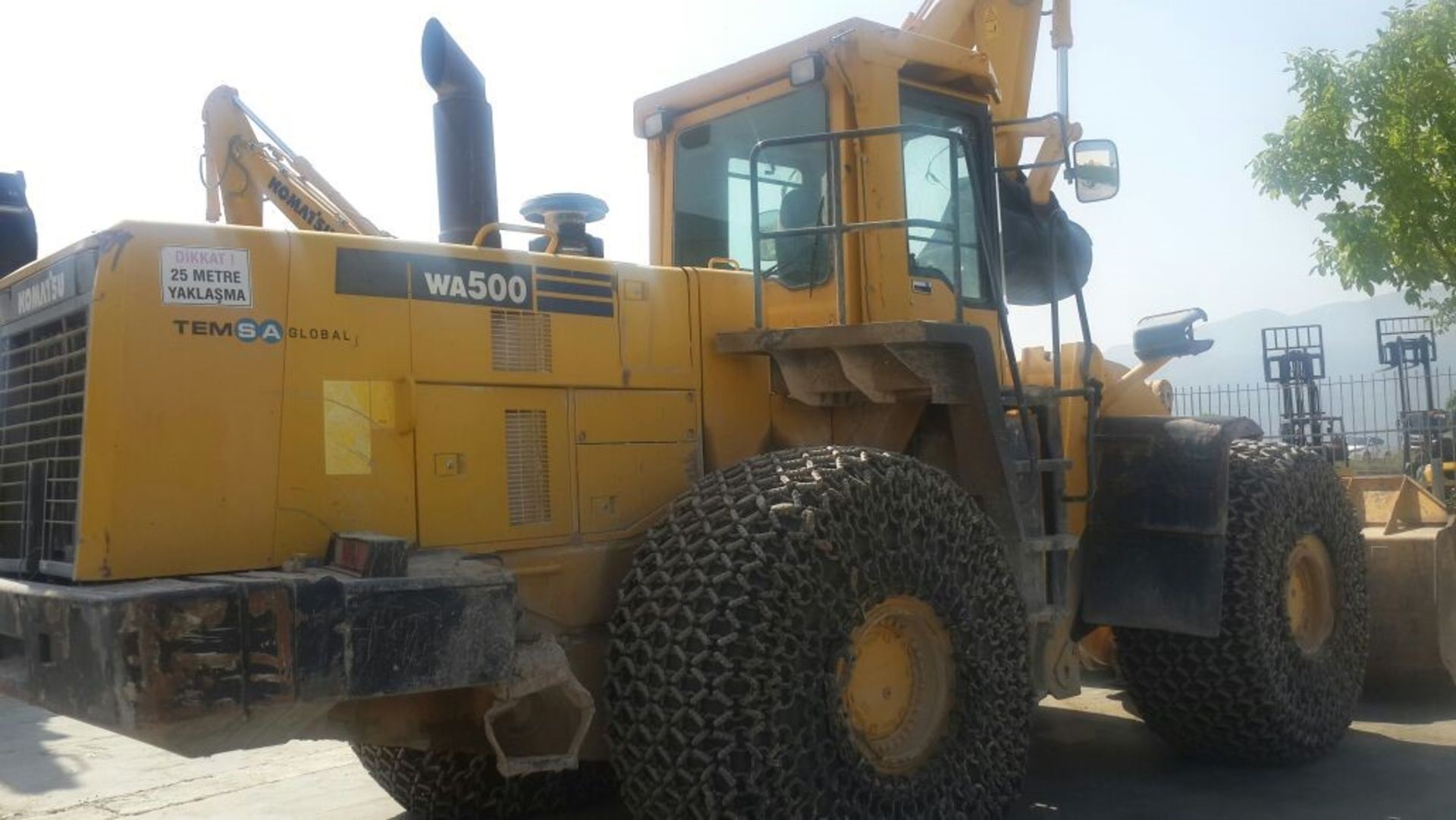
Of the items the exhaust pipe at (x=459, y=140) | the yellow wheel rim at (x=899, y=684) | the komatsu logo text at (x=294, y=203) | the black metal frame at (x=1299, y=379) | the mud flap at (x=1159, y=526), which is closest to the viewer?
the yellow wheel rim at (x=899, y=684)

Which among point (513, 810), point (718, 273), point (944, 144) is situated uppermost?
point (944, 144)

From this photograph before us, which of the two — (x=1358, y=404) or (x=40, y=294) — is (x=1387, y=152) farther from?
(x=40, y=294)

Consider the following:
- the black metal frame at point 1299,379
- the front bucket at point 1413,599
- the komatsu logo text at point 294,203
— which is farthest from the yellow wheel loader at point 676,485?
the black metal frame at point 1299,379

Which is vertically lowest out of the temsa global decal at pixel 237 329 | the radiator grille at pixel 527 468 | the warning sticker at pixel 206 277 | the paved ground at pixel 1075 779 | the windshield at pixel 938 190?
the paved ground at pixel 1075 779

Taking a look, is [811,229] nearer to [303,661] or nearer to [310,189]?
[303,661]

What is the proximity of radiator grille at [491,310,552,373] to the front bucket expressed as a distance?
4.72 meters

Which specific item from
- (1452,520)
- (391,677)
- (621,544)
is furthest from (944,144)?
(1452,520)

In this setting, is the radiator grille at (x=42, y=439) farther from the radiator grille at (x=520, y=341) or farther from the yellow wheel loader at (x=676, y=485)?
the radiator grille at (x=520, y=341)

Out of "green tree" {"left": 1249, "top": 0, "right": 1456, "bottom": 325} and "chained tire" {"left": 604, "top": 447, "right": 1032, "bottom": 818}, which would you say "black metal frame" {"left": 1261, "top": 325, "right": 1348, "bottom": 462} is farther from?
"chained tire" {"left": 604, "top": 447, "right": 1032, "bottom": 818}

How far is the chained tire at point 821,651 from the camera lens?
412 cm

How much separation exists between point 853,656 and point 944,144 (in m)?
2.39

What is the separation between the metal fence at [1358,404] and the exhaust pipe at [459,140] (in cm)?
1118

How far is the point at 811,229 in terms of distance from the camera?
201 inches

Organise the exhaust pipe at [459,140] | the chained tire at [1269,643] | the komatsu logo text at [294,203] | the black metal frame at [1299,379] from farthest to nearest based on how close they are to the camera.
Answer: the black metal frame at [1299,379] < the komatsu logo text at [294,203] < the chained tire at [1269,643] < the exhaust pipe at [459,140]
